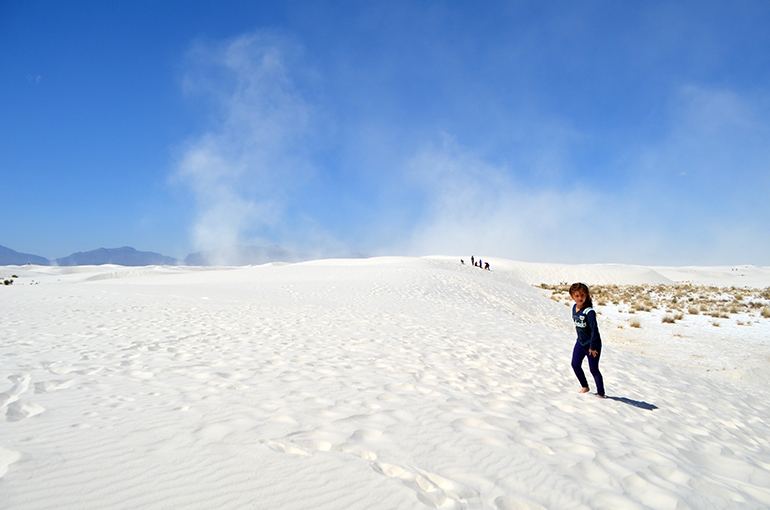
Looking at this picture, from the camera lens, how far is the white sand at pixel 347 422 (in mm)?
2600

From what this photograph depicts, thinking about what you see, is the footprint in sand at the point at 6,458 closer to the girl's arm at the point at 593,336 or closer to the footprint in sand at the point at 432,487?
the footprint in sand at the point at 432,487

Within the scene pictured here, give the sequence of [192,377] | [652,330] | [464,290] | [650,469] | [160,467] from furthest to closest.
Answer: [464,290]
[652,330]
[192,377]
[650,469]
[160,467]

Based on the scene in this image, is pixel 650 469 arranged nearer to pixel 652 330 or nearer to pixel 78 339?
pixel 78 339

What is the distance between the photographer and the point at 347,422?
3795 millimetres

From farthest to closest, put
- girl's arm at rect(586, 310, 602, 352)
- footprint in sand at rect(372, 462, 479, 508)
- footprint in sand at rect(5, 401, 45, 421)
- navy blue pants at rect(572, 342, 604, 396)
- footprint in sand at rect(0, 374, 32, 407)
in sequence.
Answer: navy blue pants at rect(572, 342, 604, 396)
girl's arm at rect(586, 310, 602, 352)
footprint in sand at rect(0, 374, 32, 407)
footprint in sand at rect(5, 401, 45, 421)
footprint in sand at rect(372, 462, 479, 508)

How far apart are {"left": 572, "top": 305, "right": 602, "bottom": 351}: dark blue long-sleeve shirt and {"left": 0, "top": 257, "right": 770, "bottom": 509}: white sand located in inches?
34.1

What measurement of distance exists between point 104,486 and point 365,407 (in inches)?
97.5

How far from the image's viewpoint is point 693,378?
8.53m

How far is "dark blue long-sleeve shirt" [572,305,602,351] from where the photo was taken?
5566mm

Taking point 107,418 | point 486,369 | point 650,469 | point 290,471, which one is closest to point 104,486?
point 290,471

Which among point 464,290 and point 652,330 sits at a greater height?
point 464,290

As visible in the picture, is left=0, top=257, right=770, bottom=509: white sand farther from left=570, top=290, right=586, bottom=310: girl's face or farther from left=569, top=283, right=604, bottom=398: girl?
left=570, top=290, right=586, bottom=310: girl's face

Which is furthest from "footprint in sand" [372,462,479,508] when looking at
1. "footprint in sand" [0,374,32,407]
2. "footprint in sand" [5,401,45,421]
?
"footprint in sand" [0,374,32,407]

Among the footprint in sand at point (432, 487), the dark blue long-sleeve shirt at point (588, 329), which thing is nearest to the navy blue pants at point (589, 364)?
the dark blue long-sleeve shirt at point (588, 329)
